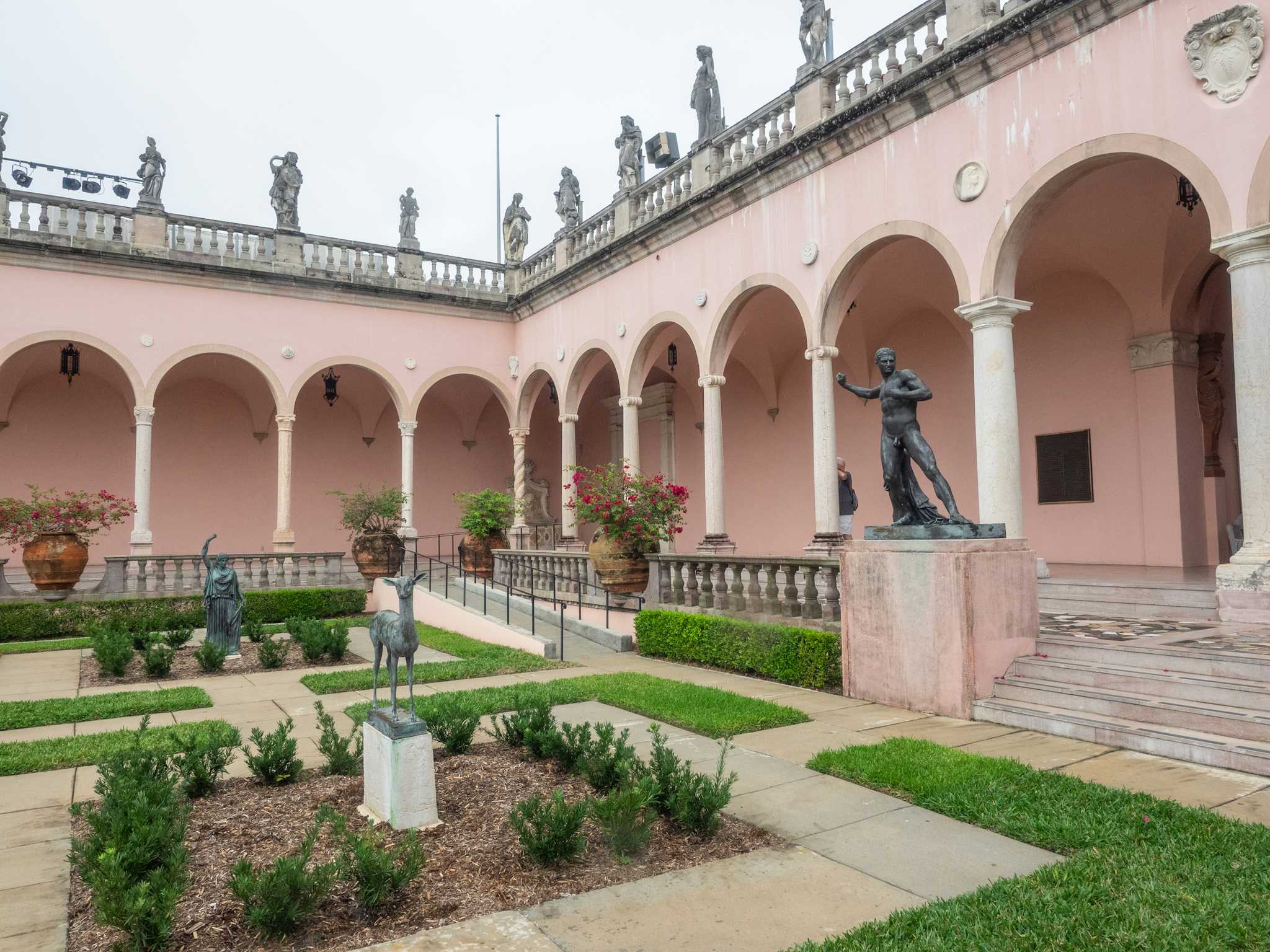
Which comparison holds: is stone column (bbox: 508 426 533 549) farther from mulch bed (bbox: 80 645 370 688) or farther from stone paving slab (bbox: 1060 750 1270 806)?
stone paving slab (bbox: 1060 750 1270 806)

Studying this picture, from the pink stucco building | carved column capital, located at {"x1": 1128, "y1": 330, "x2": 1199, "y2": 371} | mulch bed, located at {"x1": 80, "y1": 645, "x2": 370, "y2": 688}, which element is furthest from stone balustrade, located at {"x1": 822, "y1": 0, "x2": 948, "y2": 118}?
mulch bed, located at {"x1": 80, "y1": 645, "x2": 370, "y2": 688}

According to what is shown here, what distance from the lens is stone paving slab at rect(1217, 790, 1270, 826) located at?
3863 mm

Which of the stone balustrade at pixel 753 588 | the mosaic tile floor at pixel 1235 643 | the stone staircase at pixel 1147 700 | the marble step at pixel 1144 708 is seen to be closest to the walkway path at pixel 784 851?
the stone staircase at pixel 1147 700

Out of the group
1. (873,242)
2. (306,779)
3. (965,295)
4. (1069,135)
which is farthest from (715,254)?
(306,779)

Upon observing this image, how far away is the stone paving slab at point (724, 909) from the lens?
9.70 ft

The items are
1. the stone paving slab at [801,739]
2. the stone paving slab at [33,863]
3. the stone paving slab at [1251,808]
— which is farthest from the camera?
the stone paving slab at [801,739]

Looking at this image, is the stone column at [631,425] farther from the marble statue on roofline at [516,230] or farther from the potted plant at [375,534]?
the marble statue on roofline at [516,230]

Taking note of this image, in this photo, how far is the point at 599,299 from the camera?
16.6 metres

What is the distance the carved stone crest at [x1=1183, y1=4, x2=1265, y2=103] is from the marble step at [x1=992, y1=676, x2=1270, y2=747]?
214 inches

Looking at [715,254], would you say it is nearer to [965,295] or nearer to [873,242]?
[873,242]

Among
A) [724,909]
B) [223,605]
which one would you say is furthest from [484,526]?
[724,909]

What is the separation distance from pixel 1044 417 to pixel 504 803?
1116 cm

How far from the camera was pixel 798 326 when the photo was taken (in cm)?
1638

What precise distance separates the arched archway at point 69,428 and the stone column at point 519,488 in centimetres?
746
